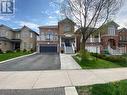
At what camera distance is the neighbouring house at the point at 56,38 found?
43.5 m

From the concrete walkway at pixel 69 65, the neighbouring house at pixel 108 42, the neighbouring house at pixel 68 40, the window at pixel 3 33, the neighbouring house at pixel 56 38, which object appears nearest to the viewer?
the concrete walkway at pixel 69 65

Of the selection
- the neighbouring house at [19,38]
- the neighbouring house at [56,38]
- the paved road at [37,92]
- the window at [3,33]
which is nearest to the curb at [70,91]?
the paved road at [37,92]

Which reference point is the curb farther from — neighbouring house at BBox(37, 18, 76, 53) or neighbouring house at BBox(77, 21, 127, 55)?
neighbouring house at BBox(37, 18, 76, 53)

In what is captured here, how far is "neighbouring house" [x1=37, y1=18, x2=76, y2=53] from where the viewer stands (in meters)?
43.5

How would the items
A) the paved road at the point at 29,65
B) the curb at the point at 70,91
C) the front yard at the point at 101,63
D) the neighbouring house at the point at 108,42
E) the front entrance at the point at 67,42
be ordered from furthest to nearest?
the front entrance at the point at 67,42, the neighbouring house at the point at 108,42, the front yard at the point at 101,63, the paved road at the point at 29,65, the curb at the point at 70,91

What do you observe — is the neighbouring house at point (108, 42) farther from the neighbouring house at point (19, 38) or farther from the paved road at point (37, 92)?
the paved road at point (37, 92)

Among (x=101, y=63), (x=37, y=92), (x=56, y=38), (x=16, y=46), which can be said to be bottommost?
(x=37, y=92)

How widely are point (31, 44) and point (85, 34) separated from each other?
29.7 m

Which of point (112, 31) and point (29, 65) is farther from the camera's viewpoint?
point (112, 31)

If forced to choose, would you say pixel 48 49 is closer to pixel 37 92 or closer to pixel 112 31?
pixel 112 31

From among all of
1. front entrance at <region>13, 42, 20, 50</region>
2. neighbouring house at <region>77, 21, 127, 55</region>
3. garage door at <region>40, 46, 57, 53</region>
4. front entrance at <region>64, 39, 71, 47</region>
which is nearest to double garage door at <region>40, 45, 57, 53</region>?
garage door at <region>40, 46, 57, 53</region>

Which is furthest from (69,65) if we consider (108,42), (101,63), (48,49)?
(108,42)

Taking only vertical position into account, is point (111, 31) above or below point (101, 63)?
above

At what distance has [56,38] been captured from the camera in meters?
45.2
